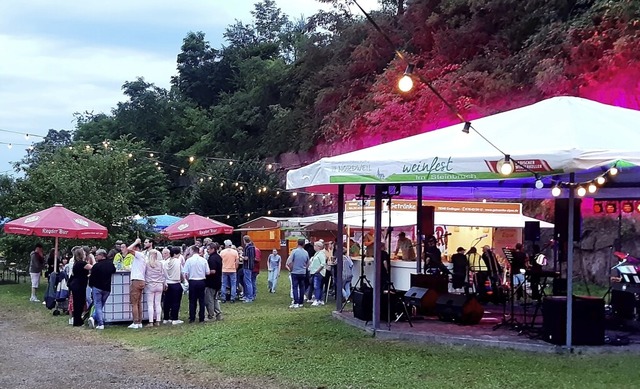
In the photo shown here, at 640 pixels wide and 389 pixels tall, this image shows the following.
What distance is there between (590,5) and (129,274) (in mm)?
17824

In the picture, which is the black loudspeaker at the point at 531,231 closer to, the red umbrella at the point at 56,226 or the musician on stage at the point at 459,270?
the musician on stage at the point at 459,270

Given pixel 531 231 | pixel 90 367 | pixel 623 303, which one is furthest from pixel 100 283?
pixel 531 231

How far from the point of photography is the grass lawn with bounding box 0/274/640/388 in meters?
8.09

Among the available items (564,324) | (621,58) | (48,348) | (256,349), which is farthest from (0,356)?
(621,58)

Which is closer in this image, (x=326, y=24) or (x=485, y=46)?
(x=485, y=46)

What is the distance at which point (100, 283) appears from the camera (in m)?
13.3

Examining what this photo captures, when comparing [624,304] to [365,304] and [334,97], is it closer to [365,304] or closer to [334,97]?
[365,304]

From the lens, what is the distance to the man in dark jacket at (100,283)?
522 inches

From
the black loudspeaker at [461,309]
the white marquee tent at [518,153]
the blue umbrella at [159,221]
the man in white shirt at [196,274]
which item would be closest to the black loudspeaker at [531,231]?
the white marquee tent at [518,153]

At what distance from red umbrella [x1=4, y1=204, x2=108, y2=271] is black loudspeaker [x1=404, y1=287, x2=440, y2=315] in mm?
8994

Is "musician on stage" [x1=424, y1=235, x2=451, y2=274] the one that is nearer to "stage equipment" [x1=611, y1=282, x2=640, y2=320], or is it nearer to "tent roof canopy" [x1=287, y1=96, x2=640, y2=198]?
"tent roof canopy" [x1=287, y1=96, x2=640, y2=198]

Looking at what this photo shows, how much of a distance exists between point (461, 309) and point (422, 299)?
1.06m

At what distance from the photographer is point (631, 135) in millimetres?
10445

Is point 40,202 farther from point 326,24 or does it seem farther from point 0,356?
point 326,24
